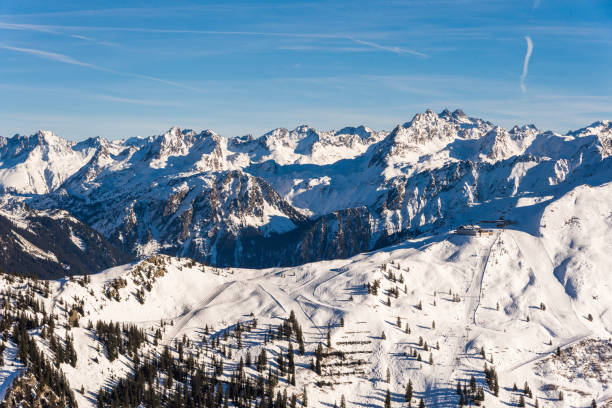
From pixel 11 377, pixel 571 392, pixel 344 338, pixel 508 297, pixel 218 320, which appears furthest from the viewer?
pixel 508 297

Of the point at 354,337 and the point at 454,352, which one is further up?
the point at 354,337

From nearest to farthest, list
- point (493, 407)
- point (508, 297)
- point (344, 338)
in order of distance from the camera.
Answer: point (493, 407)
point (344, 338)
point (508, 297)

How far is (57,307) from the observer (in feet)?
521

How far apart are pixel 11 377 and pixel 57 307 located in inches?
1690

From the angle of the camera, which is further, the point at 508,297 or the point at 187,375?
the point at 508,297

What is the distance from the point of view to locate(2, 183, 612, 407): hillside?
145 meters

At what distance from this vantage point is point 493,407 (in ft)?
467

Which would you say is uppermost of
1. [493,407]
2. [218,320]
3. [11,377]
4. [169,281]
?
[169,281]

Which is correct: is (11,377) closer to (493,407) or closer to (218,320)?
(218,320)

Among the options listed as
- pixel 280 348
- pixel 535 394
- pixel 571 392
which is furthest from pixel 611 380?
pixel 280 348

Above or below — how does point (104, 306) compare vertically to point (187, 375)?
Result: above

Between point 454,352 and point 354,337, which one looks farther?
point 354,337

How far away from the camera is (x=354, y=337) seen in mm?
167000

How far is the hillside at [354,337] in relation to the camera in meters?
145
